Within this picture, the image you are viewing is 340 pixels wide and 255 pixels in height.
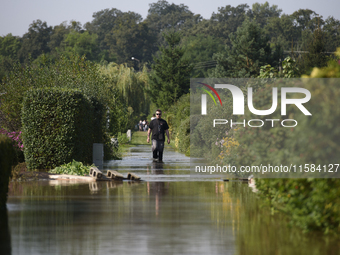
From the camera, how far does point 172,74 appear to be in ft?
148

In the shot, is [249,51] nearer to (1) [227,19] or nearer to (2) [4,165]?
(2) [4,165]

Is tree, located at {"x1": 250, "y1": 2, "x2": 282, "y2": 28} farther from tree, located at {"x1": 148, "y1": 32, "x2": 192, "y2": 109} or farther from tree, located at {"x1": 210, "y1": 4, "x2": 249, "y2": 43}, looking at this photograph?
tree, located at {"x1": 148, "y1": 32, "x2": 192, "y2": 109}

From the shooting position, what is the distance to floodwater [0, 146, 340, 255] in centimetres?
653

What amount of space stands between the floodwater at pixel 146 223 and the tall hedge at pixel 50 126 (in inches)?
137

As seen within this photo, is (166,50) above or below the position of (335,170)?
above

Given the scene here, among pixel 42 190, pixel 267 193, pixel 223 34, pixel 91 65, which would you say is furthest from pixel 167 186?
pixel 223 34

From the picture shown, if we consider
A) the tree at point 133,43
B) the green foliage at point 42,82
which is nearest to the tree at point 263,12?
the tree at point 133,43

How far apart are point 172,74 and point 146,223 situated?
3766cm

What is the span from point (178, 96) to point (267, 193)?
35.9 meters

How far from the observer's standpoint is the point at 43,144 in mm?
15742

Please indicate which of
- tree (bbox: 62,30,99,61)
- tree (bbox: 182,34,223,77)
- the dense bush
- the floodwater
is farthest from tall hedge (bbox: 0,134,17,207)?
tree (bbox: 62,30,99,61)

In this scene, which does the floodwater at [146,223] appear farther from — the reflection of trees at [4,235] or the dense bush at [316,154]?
the dense bush at [316,154]

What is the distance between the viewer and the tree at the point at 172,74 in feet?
147

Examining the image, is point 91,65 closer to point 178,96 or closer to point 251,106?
point 251,106
